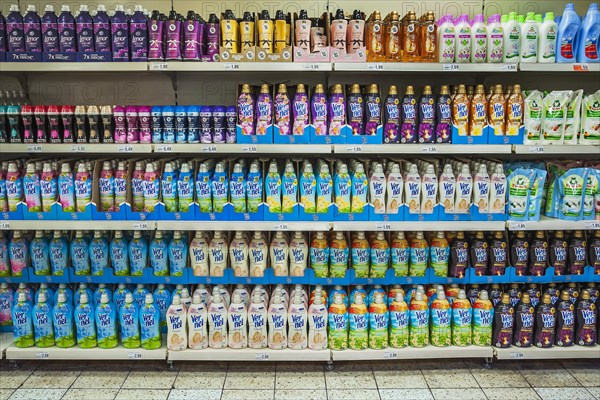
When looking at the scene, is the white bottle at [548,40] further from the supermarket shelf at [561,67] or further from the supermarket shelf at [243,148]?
the supermarket shelf at [243,148]

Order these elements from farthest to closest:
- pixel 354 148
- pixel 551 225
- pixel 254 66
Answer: pixel 551 225 → pixel 354 148 → pixel 254 66

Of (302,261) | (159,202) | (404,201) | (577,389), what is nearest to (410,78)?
(404,201)

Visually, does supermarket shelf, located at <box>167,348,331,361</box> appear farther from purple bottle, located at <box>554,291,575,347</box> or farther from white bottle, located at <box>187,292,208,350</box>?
purple bottle, located at <box>554,291,575,347</box>

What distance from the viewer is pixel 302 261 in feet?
10.2

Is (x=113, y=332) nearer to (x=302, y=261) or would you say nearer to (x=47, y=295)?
(x=47, y=295)

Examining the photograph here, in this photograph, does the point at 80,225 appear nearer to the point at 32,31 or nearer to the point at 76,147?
the point at 76,147

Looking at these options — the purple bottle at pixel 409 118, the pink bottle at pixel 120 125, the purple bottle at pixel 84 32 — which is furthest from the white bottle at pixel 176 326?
the purple bottle at pixel 409 118

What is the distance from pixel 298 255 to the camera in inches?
122

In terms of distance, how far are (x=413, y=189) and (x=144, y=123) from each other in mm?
1529

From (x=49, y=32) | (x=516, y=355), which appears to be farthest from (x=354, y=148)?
(x=49, y=32)

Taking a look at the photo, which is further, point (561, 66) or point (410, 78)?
point (410, 78)

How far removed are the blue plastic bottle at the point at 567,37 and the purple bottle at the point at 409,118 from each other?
2.68 ft

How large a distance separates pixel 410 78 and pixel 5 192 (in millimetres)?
2519

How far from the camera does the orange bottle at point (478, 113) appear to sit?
2.91 meters
